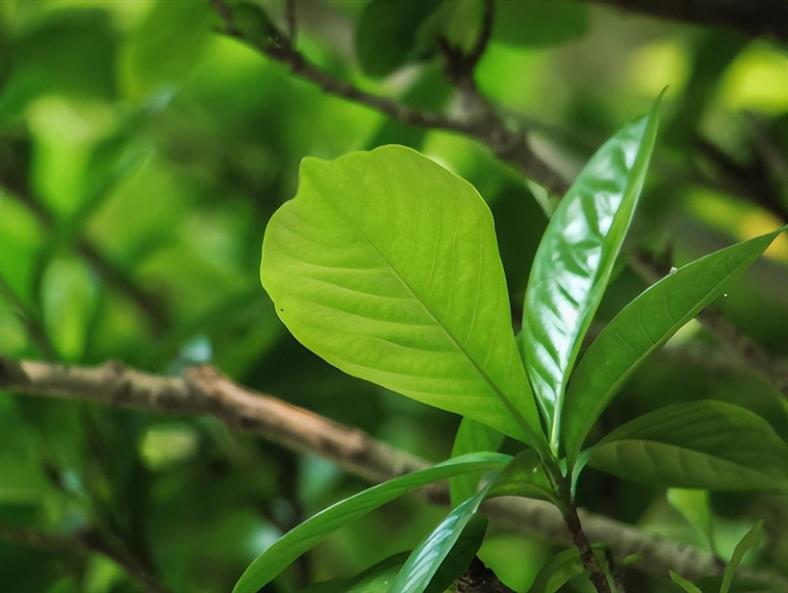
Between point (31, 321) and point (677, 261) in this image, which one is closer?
point (31, 321)

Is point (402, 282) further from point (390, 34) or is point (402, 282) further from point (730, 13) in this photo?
point (730, 13)

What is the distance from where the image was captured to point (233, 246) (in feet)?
3.69

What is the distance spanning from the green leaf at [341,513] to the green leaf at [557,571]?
46mm

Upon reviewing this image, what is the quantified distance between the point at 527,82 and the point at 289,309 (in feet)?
3.08

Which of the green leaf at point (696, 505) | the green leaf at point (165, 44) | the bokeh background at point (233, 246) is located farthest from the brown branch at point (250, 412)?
the green leaf at point (165, 44)

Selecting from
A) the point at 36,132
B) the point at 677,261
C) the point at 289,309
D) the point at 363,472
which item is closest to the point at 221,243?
the point at 36,132

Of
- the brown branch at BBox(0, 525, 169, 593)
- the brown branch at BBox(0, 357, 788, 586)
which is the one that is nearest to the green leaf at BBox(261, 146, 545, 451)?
the brown branch at BBox(0, 357, 788, 586)

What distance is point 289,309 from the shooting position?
392mm

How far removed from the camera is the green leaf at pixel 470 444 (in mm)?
473

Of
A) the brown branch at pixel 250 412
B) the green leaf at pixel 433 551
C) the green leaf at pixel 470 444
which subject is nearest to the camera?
the green leaf at pixel 433 551

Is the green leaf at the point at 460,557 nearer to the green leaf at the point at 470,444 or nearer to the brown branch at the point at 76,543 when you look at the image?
the green leaf at the point at 470,444

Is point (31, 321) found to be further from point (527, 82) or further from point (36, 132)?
point (527, 82)

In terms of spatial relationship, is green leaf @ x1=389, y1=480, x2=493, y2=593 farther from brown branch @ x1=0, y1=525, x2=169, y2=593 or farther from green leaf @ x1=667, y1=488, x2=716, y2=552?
brown branch @ x1=0, y1=525, x2=169, y2=593

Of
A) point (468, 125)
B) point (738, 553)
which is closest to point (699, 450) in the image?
point (738, 553)
